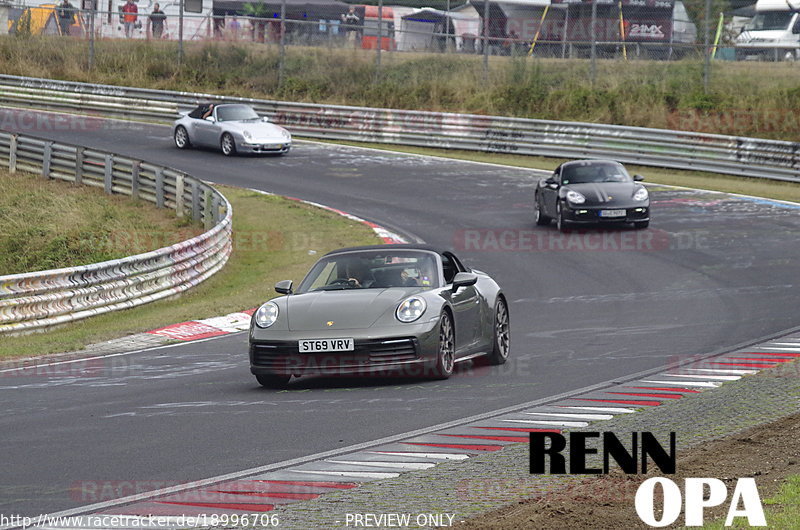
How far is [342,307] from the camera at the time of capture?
410 inches

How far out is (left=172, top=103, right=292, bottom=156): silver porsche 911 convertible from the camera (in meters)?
33.9

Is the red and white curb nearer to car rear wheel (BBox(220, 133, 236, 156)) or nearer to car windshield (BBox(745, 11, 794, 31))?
car rear wheel (BBox(220, 133, 236, 156))

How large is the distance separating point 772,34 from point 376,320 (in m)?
30.2

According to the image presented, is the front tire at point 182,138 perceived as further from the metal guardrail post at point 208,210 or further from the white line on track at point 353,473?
the white line on track at point 353,473

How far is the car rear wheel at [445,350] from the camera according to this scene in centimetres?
1043

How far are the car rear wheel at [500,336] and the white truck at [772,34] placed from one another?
23.0 meters

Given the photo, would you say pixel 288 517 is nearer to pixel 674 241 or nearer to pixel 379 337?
pixel 379 337

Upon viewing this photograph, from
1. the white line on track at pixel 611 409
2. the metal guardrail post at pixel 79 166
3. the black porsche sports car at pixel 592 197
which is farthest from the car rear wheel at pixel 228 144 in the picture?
the white line on track at pixel 611 409

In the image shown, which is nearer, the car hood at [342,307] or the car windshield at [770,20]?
the car hood at [342,307]

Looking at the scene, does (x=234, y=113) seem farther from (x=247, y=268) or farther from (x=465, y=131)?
(x=247, y=268)

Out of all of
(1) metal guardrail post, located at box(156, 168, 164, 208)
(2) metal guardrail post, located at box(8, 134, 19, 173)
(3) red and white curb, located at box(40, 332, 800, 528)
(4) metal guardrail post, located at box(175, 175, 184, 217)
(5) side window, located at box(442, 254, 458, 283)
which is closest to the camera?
(3) red and white curb, located at box(40, 332, 800, 528)

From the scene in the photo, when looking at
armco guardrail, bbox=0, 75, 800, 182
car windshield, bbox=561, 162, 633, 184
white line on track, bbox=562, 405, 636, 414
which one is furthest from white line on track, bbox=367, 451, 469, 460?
armco guardrail, bbox=0, 75, 800, 182

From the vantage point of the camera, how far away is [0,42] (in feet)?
151

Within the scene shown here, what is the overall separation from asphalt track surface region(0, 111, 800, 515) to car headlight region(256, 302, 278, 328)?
605mm
